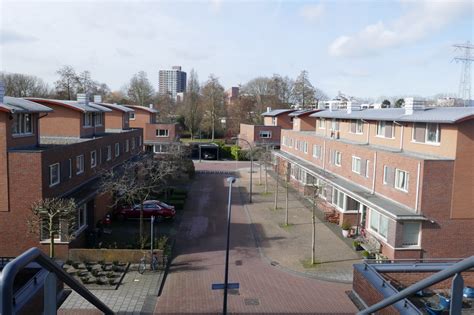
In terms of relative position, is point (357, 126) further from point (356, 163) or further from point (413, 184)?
point (413, 184)

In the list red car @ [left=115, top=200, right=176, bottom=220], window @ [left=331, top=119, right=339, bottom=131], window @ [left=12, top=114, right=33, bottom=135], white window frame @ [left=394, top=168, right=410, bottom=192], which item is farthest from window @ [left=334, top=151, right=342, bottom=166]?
window @ [left=12, top=114, right=33, bottom=135]

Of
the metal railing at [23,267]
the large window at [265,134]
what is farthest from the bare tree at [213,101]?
the metal railing at [23,267]

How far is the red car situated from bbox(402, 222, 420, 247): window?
14423mm

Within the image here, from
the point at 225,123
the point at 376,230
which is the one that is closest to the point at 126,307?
the point at 376,230

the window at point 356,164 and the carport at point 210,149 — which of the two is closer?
the window at point 356,164

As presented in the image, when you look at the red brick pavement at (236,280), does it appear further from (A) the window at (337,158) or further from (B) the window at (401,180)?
(A) the window at (337,158)

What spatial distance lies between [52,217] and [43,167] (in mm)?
2412

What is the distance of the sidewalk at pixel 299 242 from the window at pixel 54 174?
10771mm

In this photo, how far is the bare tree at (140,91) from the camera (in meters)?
86.8

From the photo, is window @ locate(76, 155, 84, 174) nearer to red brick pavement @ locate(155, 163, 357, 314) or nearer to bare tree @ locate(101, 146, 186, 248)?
bare tree @ locate(101, 146, 186, 248)

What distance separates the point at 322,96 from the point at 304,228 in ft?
261

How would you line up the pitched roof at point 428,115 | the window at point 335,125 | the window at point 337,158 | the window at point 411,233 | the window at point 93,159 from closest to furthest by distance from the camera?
the pitched roof at point 428,115, the window at point 411,233, the window at point 93,159, the window at point 337,158, the window at point 335,125

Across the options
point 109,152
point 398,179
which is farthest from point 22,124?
point 398,179

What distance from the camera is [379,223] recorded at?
76.4 ft
